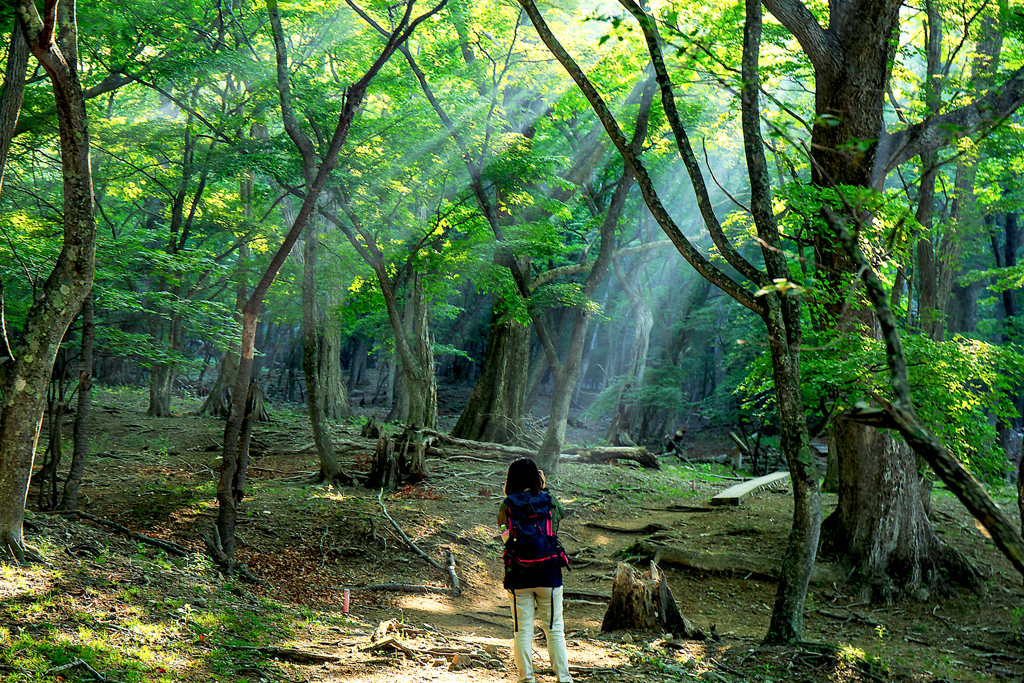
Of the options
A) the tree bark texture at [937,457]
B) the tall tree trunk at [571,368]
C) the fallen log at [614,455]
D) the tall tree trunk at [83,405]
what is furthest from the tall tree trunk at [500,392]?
the tree bark texture at [937,457]

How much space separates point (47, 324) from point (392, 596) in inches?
181

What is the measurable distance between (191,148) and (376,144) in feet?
18.4

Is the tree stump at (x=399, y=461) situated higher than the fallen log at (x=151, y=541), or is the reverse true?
the tree stump at (x=399, y=461)

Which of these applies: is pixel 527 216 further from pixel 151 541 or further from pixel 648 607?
pixel 151 541

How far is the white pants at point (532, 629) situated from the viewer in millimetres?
4699

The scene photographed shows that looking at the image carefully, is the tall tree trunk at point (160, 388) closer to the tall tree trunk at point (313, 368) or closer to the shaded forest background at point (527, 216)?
the shaded forest background at point (527, 216)

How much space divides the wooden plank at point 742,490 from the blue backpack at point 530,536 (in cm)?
926

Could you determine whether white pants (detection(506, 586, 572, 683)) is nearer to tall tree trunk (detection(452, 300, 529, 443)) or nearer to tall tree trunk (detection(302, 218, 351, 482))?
tall tree trunk (detection(302, 218, 351, 482))

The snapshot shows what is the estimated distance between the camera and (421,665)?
512 cm

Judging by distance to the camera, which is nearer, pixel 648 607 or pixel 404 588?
pixel 648 607

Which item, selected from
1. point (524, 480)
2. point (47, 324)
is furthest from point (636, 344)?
point (47, 324)

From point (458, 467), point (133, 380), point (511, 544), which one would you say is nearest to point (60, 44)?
point (511, 544)

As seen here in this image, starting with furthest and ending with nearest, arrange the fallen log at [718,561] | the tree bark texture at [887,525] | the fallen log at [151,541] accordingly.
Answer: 1. the fallen log at [718,561]
2. the tree bark texture at [887,525]
3. the fallen log at [151,541]

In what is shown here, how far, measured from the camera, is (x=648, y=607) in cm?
671
